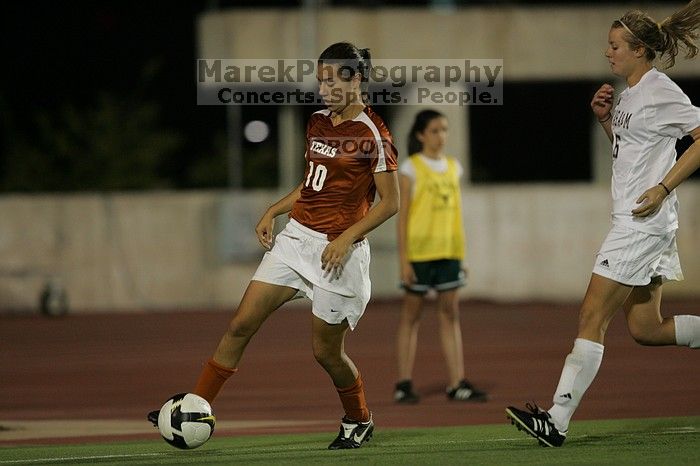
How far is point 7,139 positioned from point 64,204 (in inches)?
532

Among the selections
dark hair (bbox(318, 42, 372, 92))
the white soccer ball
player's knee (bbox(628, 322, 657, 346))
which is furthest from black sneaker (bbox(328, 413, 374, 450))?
dark hair (bbox(318, 42, 372, 92))

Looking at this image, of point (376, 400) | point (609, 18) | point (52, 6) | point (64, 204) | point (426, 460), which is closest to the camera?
point (426, 460)

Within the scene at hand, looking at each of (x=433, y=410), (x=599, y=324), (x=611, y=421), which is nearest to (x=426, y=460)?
(x=599, y=324)

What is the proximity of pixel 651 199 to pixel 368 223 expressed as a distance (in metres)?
1.50

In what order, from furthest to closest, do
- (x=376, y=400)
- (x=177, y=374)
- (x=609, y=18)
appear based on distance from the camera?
1. (x=609, y=18)
2. (x=177, y=374)
3. (x=376, y=400)

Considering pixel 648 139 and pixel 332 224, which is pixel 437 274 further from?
pixel 648 139

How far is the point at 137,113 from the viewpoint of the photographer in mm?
29703

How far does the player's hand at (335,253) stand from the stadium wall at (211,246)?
13320 millimetres

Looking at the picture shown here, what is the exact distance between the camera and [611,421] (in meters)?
8.99

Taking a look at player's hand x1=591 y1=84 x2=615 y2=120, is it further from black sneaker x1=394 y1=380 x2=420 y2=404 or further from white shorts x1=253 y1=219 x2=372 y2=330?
black sneaker x1=394 y1=380 x2=420 y2=404

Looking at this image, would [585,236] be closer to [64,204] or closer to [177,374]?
[64,204]

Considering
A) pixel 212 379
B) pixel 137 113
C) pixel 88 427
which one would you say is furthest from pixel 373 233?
pixel 212 379

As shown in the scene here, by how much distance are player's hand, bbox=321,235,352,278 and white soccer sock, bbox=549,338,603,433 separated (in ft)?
4.40

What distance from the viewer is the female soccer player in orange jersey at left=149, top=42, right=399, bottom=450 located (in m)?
7.37
